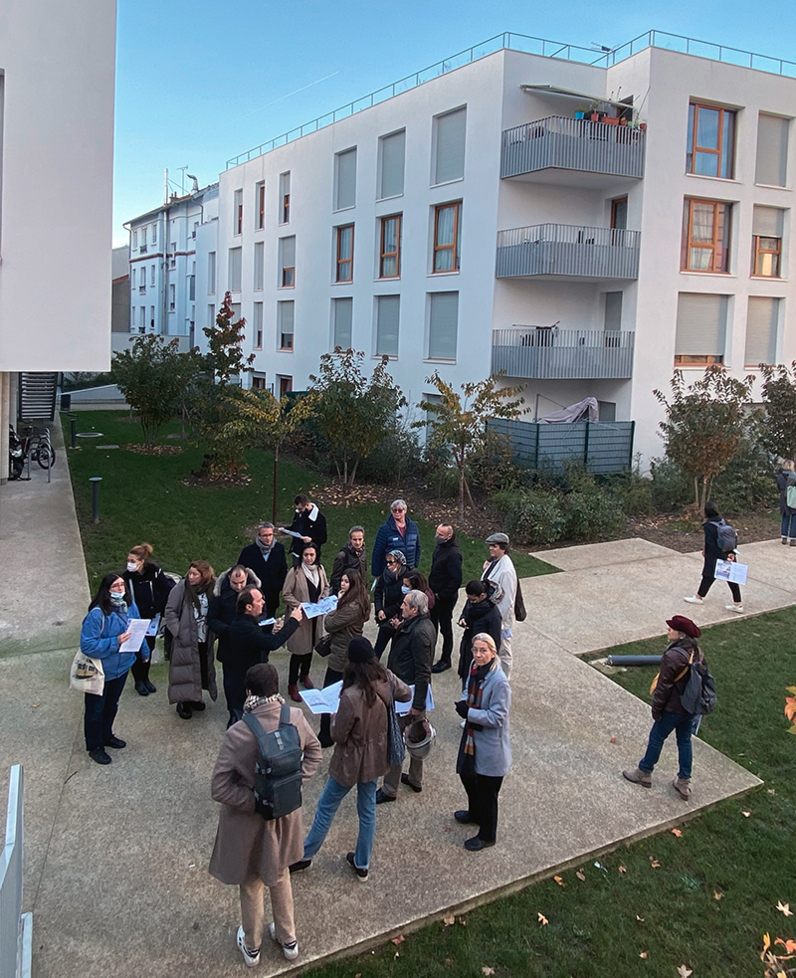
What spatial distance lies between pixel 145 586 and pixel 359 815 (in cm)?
340

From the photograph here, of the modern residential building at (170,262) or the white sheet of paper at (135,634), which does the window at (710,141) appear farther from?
the modern residential building at (170,262)

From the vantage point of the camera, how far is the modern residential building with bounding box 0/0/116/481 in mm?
9922

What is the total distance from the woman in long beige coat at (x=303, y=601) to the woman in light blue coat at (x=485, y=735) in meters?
2.32

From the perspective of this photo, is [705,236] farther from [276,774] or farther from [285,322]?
[276,774]

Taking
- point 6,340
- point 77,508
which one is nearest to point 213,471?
point 77,508

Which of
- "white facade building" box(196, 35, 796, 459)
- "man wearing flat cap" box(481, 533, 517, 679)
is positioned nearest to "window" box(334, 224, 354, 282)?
"white facade building" box(196, 35, 796, 459)

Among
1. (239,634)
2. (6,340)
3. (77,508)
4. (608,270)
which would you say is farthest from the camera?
(608,270)

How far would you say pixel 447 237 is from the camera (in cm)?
2355

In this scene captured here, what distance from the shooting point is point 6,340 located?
10.2 meters

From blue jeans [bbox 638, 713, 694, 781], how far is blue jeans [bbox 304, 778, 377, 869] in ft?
8.38

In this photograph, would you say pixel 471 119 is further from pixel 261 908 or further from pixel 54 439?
pixel 261 908

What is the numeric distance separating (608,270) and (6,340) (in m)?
15.2

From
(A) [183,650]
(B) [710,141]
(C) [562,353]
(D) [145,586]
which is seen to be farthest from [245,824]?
(B) [710,141]

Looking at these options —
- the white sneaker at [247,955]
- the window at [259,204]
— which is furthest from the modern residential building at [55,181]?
the window at [259,204]
